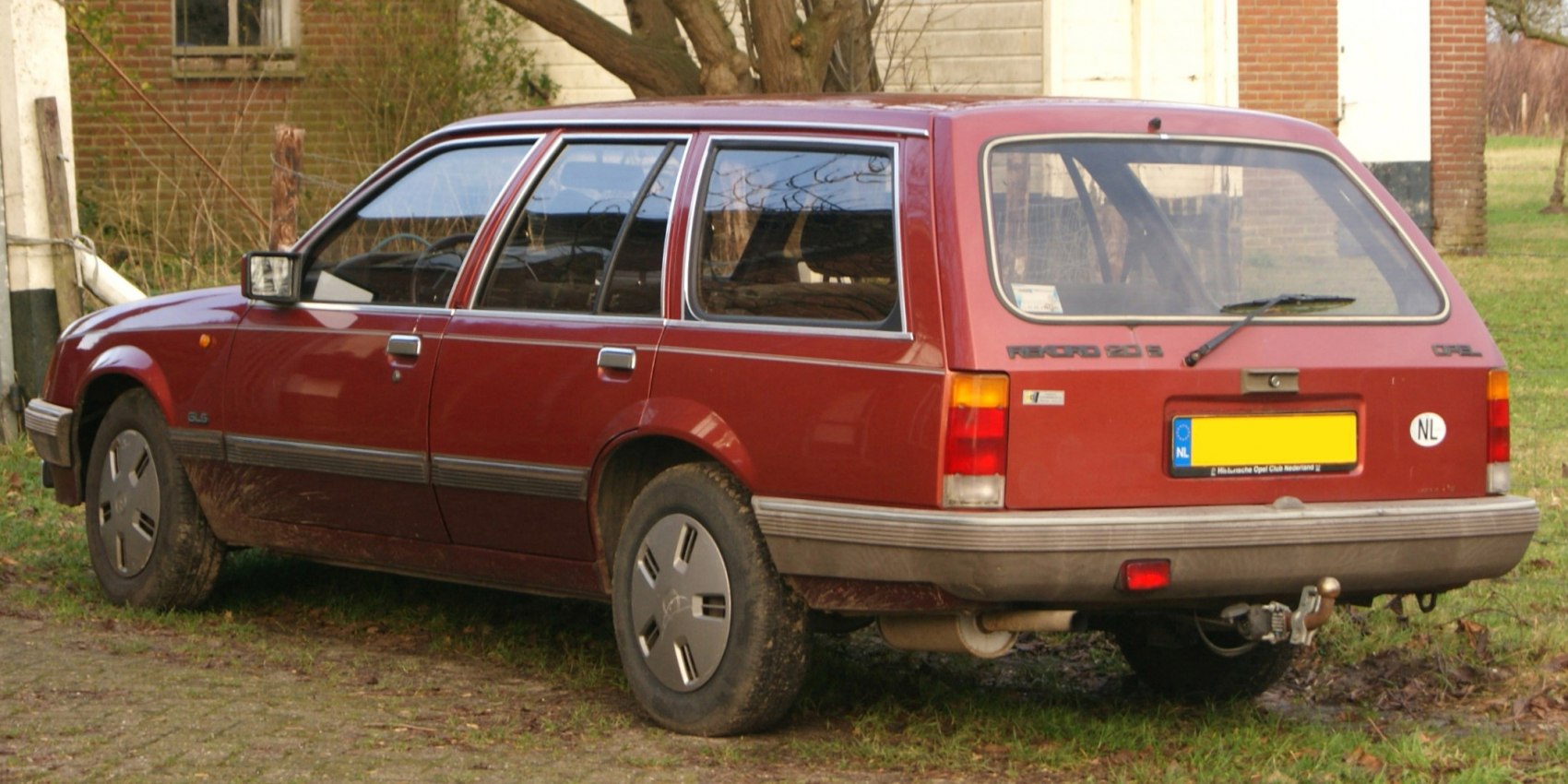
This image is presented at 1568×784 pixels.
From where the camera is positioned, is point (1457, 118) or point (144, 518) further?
point (1457, 118)

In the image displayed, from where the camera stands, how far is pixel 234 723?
5.39 metres

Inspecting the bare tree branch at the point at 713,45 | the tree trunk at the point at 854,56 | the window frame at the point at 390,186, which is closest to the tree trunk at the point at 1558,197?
the tree trunk at the point at 854,56

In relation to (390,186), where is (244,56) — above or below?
above

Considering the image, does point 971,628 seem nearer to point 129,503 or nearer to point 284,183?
point 129,503

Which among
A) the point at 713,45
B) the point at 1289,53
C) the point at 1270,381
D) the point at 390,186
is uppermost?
the point at 1289,53

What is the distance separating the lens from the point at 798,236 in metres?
5.19

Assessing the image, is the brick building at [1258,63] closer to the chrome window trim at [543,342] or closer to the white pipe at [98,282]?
the white pipe at [98,282]

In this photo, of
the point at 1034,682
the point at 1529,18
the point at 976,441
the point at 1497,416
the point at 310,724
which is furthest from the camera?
the point at 1529,18

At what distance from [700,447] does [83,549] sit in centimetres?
400

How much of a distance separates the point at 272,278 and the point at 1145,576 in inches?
127

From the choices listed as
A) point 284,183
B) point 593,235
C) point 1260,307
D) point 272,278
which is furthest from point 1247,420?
point 284,183

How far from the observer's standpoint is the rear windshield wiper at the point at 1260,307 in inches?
189

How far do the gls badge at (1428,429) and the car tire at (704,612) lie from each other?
1.59 meters

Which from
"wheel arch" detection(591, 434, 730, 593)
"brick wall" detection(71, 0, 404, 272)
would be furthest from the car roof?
"brick wall" detection(71, 0, 404, 272)
